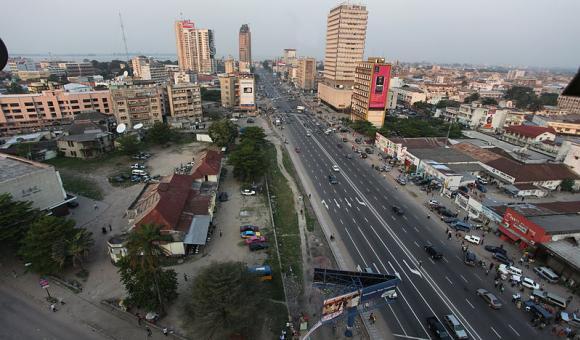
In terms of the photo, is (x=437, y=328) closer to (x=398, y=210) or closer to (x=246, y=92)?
(x=398, y=210)

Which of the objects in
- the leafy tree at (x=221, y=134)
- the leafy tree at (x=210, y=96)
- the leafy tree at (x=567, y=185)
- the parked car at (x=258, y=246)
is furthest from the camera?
the leafy tree at (x=210, y=96)

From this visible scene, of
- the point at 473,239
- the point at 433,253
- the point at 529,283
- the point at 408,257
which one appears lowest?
the point at 408,257

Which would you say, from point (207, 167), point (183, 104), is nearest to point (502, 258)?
point (207, 167)

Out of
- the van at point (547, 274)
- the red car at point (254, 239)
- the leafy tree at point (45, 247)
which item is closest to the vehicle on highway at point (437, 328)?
the van at point (547, 274)

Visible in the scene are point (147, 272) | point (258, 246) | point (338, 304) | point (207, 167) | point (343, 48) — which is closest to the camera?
point (338, 304)

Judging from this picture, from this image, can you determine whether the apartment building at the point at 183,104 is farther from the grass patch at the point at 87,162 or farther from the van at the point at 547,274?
the van at the point at 547,274

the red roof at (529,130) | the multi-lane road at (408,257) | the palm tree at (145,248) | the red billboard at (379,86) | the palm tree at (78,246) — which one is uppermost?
the red billboard at (379,86)

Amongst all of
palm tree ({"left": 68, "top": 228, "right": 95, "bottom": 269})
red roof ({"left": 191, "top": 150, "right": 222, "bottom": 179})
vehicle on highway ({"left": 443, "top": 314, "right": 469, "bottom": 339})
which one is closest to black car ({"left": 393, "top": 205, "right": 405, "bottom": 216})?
vehicle on highway ({"left": 443, "top": 314, "right": 469, "bottom": 339})
